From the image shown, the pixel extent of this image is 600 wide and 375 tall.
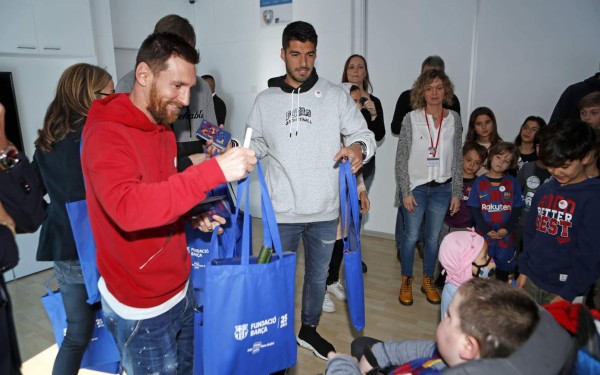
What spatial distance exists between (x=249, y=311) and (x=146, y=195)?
1.87 ft

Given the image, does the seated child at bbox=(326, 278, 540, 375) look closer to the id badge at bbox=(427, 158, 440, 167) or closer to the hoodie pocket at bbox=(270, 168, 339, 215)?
the hoodie pocket at bbox=(270, 168, 339, 215)

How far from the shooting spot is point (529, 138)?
3336mm

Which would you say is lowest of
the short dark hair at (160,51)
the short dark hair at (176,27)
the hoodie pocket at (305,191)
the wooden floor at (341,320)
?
the wooden floor at (341,320)

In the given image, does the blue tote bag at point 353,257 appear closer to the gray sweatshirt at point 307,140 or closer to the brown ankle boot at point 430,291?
the gray sweatshirt at point 307,140

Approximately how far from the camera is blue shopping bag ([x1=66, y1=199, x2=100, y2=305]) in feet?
4.81

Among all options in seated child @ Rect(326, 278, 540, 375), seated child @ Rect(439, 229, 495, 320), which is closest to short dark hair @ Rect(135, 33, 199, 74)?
seated child @ Rect(326, 278, 540, 375)

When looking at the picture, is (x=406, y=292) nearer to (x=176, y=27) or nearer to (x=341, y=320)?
(x=341, y=320)

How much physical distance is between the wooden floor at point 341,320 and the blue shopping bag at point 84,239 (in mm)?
1198

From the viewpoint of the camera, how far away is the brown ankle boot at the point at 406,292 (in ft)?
9.69

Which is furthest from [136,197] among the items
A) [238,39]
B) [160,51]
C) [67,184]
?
[238,39]

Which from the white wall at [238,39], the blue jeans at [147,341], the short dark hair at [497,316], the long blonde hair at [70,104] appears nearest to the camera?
the short dark hair at [497,316]

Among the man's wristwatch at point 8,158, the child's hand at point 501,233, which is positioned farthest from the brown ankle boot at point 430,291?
the man's wristwatch at point 8,158

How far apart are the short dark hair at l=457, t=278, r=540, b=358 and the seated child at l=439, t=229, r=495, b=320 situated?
844 millimetres

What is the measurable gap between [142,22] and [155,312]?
14.3 feet
